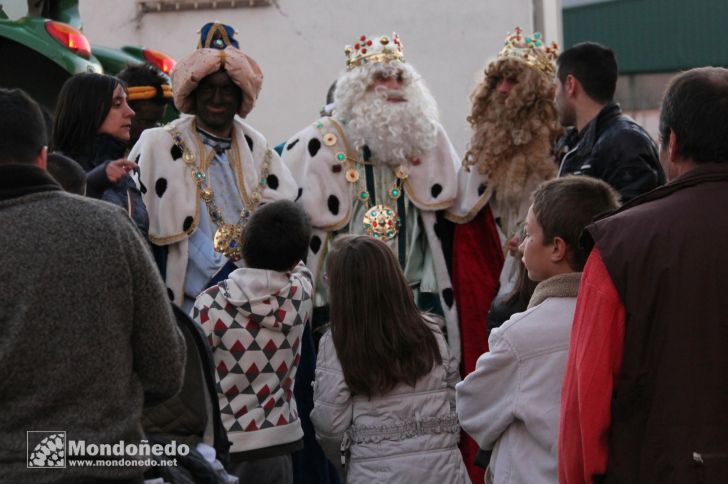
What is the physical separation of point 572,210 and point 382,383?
117cm

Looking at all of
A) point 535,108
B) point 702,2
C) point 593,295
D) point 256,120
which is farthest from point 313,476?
point 702,2

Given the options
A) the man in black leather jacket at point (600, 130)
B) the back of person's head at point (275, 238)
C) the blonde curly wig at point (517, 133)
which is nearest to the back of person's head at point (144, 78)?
the blonde curly wig at point (517, 133)

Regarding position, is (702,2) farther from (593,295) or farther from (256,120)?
(593,295)

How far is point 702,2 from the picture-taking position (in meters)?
24.0

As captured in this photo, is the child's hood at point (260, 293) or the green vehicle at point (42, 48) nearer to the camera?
the child's hood at point (260, 293)

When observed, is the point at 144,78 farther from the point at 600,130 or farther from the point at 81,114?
the point at 600,130

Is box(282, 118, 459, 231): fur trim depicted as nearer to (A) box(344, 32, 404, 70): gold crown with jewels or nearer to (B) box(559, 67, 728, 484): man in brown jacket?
(A) box(344, 32, 404, 70): gold crown with jewels

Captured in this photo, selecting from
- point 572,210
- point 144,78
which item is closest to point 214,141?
point 144,78

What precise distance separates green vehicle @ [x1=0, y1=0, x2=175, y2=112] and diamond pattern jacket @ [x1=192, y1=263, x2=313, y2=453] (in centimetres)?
292

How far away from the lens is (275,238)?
4855mm

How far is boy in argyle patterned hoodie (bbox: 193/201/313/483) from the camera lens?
4.69 m

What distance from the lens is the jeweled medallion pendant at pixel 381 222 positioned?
6.26m

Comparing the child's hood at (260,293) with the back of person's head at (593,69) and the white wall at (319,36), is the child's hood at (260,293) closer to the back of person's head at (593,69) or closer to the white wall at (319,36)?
the back of person's head at (593,69)

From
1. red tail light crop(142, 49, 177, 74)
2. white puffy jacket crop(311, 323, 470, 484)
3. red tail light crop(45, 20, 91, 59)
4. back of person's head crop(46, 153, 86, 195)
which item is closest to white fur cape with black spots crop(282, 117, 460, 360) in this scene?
white puffy jacket crop(311, 323, 470, 484)
